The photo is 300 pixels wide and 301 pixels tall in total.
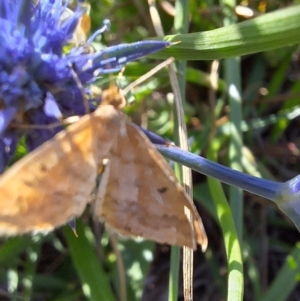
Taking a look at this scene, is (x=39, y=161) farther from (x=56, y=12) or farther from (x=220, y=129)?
(x=220, y=129)

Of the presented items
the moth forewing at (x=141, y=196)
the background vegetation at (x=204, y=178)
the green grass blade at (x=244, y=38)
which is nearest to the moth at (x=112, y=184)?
the moth forewing at (x=141, y=196)

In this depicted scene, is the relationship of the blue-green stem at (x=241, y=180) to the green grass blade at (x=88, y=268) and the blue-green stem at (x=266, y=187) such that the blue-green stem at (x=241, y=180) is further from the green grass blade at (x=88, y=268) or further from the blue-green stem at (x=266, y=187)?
the green grass blade at (x=88, y=268)

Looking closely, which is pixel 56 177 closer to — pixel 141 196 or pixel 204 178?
pixel 141 196

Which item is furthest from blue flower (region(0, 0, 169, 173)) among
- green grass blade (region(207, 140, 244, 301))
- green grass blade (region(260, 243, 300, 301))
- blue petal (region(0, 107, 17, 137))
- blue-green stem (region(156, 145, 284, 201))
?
green grass blade (region(260, 243, 300, 301))

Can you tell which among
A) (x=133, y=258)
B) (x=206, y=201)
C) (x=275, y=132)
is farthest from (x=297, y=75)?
(x=133, y=258)

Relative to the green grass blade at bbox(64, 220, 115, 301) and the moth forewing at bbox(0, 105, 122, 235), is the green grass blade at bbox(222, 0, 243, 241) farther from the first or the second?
the moth forewing at bbox(0, 105, 122, 235)

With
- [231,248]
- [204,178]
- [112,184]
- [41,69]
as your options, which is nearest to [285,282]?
[231,248]

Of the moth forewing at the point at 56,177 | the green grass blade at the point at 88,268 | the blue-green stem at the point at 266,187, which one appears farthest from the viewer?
the green grass blade at the point at 88,268
